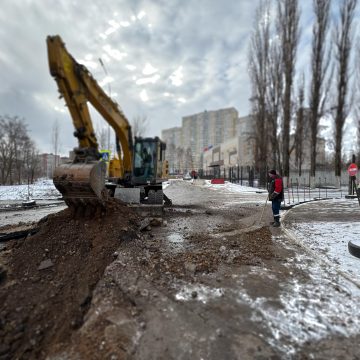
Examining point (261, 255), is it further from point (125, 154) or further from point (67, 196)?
point (125, 154)

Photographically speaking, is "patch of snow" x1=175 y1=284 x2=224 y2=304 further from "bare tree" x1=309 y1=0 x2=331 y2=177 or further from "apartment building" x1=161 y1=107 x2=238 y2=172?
"apartment building" x1=161 y1=107 x2=238 y2=172

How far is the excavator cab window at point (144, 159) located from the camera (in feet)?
34.3

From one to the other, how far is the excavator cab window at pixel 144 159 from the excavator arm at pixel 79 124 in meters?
2.68

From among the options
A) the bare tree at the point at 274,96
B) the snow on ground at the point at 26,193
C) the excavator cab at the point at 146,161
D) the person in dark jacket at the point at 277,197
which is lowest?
the snow on ground at the point at 26,193

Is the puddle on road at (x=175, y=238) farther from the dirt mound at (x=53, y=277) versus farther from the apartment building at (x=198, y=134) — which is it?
the apartment building at (x=198, y=134)

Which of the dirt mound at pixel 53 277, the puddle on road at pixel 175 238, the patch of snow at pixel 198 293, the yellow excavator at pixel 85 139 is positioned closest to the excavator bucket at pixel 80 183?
the yellow excavator at pixel 85 139

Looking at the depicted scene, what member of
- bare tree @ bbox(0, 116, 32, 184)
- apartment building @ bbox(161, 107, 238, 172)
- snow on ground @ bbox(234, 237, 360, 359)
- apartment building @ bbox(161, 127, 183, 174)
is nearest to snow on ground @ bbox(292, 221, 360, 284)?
snow on ground @ bbox(234, 237, 360, 359)

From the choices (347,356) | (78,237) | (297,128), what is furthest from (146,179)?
(297,128)

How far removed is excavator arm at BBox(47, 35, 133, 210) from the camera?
20.0 ft

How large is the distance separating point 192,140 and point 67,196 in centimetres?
11257

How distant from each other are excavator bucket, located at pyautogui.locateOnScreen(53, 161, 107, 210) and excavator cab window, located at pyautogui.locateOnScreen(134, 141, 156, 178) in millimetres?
4047

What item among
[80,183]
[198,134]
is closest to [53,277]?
[80,183]

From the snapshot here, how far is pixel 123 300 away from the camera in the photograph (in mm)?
3236

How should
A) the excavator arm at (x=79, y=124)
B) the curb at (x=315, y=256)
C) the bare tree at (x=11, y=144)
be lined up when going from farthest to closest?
the bare tree at (x=11, y=144) < the excavator arm at (x=79, y=124) < the curb at (x=315, y=256)
